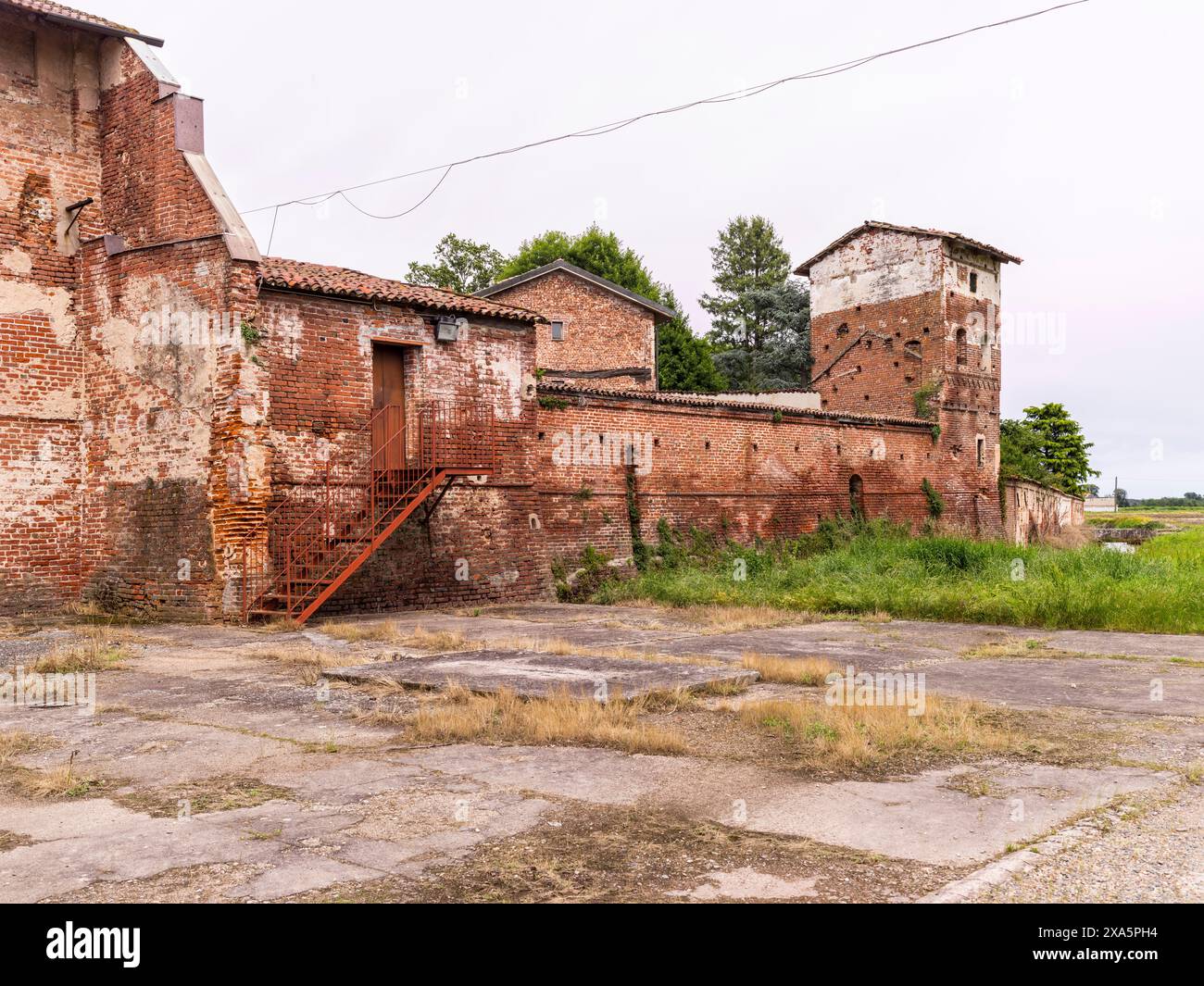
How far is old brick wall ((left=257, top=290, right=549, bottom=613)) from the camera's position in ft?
48.4

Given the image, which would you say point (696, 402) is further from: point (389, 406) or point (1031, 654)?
point (1031, 654)

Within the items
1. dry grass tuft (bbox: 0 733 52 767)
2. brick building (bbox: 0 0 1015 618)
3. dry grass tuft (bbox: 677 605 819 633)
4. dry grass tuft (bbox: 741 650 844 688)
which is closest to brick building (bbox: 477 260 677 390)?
brick building (bbox: 0 0 1015 618)

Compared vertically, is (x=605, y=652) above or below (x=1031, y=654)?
above

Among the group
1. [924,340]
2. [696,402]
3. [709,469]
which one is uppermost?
[924,340]

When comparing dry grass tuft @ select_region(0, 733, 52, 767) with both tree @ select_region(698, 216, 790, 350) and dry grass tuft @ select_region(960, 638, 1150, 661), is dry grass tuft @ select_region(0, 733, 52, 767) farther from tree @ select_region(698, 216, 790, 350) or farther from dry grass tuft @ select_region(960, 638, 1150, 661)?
tree @ select_region(698, 216, 790, 350)

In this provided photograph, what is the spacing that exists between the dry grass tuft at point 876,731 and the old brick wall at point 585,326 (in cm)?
2536

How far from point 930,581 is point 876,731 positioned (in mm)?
11585

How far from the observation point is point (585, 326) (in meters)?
33.2

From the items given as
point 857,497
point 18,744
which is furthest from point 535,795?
point 857,497

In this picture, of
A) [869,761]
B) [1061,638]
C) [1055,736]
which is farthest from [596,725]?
[1061,638]

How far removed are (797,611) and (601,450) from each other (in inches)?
223

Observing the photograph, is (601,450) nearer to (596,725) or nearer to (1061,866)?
(596,725)

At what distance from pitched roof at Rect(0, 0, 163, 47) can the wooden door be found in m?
5.97

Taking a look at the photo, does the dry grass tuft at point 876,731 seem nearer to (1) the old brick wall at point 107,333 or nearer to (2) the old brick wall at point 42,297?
(1) the old brick wall at point 107,333
